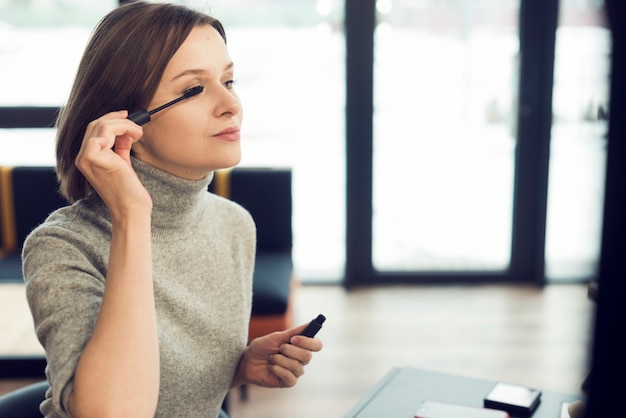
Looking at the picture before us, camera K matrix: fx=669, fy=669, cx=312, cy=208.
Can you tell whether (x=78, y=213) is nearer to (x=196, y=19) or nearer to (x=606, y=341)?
(x=196, y=19)

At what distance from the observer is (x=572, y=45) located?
3.75 meters

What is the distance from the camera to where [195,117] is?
111 centimetres

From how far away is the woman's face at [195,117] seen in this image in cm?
110

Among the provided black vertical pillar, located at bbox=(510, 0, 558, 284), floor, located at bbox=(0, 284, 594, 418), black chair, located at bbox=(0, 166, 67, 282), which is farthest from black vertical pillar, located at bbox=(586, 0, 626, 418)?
black vertical pillar, located at bbox=(510, 0, 558, 284)

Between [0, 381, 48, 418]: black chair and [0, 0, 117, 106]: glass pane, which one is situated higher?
[0, 0, 117, 106]: glass pane

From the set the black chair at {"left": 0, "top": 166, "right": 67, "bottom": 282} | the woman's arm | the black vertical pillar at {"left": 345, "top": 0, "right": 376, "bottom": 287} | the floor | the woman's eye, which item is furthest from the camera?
the black vertical pillar at {"left": 345, "top": 0, "right": 376, "bottom": 287}

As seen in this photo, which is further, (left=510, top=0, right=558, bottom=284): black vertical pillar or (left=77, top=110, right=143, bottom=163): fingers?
(left=510, top=0, right=558, bottom=284): black vertical pillar

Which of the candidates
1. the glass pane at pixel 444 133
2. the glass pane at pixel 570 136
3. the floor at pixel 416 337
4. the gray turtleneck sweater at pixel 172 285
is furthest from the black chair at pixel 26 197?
the glass pane at pixel 570 136

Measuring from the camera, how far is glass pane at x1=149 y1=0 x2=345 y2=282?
377 cm

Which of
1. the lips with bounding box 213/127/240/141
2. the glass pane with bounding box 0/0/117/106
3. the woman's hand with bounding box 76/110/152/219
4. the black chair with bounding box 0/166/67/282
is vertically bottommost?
the black chair with bounding box 0/166/67/282

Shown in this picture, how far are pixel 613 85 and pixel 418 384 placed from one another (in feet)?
3.33

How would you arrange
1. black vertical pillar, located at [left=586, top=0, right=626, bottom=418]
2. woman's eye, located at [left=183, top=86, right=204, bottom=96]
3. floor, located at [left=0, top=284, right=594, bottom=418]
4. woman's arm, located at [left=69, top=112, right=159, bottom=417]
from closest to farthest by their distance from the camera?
black vertical pillar, located at [left=586, top=0, right=626, bottom=418]
woman's arm, located at [left=69, top=112, right=159, bottom=417]
woman's eye, located at [left=183, top=86, right=204, bottom=96]
floor, located at [left=0, top=284, right=594, bottom=418]

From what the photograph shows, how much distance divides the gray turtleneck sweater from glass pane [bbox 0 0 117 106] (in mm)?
2789

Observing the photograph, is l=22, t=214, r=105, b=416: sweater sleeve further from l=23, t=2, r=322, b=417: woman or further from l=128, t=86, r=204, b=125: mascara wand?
l=128, t=86, r=204, b=125: mascara wand
